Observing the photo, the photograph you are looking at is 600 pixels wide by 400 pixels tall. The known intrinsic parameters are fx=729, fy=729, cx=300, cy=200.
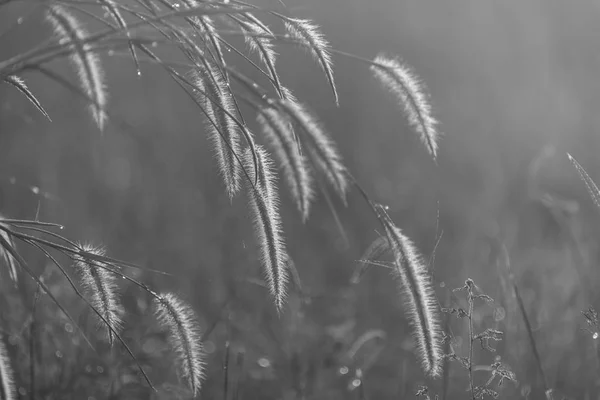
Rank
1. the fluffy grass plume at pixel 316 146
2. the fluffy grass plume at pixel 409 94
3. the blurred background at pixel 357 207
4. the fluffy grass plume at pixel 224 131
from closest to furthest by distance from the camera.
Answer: the fluffy grass plume at pixel 316 146
the fluffy grass plume at pixel 224 131
the fluffy grass plume at pixel 409 94
the blurred background at pixel 357 207

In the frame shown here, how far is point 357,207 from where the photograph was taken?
5.00m

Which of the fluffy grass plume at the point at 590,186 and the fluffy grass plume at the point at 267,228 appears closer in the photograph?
the fluffy grass plume at the point at 267,228

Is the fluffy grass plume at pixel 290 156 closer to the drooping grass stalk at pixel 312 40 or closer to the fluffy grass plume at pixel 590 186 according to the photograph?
the drooping grass stalk at pixel 312 40

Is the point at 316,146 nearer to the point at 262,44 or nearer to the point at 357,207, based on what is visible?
the point at 262,44

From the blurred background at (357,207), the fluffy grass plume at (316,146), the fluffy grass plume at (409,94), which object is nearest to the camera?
the fluffy grass plume at (316,146)

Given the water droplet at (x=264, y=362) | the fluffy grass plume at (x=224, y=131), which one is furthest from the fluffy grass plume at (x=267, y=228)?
the water droplet at (x=264, y=362)

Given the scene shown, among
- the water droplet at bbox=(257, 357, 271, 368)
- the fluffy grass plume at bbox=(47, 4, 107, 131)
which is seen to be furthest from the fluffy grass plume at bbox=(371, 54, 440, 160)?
the water droplet at bbox=(257, 357, 271, 368)

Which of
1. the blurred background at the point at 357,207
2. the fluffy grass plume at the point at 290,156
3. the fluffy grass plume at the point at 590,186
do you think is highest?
the fluffy grass plume at the point at 290,156

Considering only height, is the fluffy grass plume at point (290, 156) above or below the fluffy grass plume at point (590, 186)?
above

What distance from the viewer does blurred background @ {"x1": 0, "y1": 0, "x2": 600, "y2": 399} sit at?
105 inches

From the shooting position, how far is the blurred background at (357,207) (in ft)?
8.77

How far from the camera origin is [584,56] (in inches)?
283

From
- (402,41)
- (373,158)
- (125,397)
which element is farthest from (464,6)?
(125,397)

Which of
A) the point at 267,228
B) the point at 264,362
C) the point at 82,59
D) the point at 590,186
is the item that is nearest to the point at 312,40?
the point at 267,228
